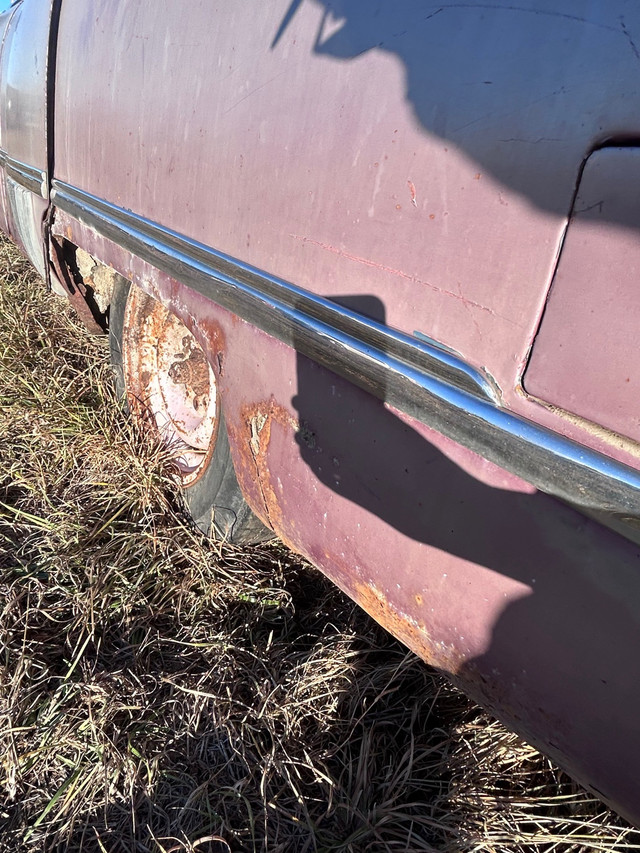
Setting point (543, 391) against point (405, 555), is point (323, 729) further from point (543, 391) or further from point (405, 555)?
point (543, 391)

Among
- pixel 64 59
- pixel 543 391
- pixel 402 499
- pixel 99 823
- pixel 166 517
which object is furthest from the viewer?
pixel 166 517

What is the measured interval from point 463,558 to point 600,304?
1.35 feet

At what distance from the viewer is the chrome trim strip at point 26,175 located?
2408 mm

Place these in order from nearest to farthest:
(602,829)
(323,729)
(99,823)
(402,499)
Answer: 1. (402,499)
2. (602,829)
3. (99,823)
4. (323,729)

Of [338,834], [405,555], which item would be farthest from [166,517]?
[405,555]

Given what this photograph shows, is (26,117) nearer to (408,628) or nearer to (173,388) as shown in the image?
(173,388)

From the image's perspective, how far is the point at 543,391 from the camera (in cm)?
72

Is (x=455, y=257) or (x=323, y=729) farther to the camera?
(x=323, y=729)

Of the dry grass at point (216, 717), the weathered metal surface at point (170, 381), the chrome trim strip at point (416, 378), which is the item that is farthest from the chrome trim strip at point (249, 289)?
the dry grass at point (216, 717)

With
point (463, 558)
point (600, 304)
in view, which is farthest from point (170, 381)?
point (600, 304)

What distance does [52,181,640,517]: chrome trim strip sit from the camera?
2.23 feet

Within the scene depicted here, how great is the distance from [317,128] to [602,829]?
5.35 feet

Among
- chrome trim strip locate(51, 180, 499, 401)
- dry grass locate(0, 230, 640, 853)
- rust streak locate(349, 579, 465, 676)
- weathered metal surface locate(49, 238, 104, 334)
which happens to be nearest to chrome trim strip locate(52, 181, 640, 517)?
chrome trim strip locate(51, 180, 499, 401)

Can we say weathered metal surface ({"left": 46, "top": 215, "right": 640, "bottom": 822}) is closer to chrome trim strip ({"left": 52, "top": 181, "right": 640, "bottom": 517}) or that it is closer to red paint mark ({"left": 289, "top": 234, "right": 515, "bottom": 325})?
chrome trim strip ({"left": 52, "top": 181, "right": 640, "bottom": 517})
